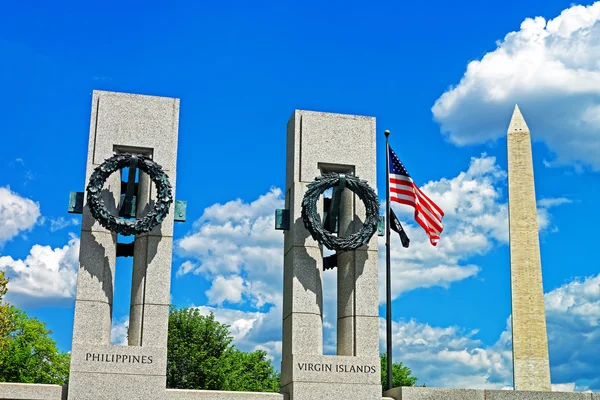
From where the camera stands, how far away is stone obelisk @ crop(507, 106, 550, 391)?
44188mm

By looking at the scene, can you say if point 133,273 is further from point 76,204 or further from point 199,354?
point 199,354

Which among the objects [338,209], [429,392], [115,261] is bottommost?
[429,392]

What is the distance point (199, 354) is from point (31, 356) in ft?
36.6

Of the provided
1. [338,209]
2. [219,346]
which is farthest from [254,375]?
[338,209]

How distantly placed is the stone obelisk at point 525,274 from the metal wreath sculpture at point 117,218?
26534 millimetres

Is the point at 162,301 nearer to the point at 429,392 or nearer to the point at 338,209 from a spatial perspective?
the point at 338,209

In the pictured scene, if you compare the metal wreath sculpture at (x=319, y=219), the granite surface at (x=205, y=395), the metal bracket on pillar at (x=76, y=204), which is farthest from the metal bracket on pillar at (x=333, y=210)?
the metal bracket on pillar at (x=76, y=204)

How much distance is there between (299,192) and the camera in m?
22.8

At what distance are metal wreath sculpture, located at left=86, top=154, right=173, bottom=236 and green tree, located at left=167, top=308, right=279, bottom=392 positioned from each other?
29.8 meters

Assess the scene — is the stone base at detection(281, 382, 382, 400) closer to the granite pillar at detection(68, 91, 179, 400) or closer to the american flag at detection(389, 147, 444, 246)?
the granite pillar at detection(68, 91, 179, 400)

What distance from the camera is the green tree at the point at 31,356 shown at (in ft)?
176

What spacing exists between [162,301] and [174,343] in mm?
31253

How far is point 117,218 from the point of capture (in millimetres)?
21312

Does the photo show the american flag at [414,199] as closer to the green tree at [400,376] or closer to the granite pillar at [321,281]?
the granite pillar at [321,281]
